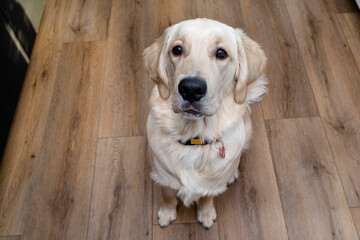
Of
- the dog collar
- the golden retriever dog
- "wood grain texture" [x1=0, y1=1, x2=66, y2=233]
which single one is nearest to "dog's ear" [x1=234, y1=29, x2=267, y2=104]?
the golden retriever dog

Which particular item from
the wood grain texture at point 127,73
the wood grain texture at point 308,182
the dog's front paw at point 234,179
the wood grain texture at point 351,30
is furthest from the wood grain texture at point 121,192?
the wood grain texture at point 351,30

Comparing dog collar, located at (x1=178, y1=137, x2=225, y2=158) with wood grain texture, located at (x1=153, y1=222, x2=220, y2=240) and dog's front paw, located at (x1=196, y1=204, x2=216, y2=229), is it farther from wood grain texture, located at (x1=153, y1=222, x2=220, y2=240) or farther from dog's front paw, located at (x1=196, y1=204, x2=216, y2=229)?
wood grain texture, located at (x1=153, y1=222, x2=220, y2=240)

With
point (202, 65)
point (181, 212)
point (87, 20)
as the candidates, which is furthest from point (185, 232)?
point (87, 20)

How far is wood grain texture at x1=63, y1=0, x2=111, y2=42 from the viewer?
2.70m

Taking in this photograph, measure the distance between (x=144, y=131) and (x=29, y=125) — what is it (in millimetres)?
906

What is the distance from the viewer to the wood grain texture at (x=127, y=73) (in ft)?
7.34

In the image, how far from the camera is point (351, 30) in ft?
8.57

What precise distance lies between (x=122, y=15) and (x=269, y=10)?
141 centimetres

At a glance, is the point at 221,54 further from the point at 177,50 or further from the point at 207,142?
the point at 207,142

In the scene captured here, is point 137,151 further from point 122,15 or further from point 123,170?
point 122,15

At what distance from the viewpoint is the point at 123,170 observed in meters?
2.05

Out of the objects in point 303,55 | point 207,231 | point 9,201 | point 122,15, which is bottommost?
point 207,231

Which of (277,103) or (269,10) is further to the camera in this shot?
(269,10)

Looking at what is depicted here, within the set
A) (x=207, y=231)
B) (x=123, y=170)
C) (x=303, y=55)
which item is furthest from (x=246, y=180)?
(x=303, y=55)
